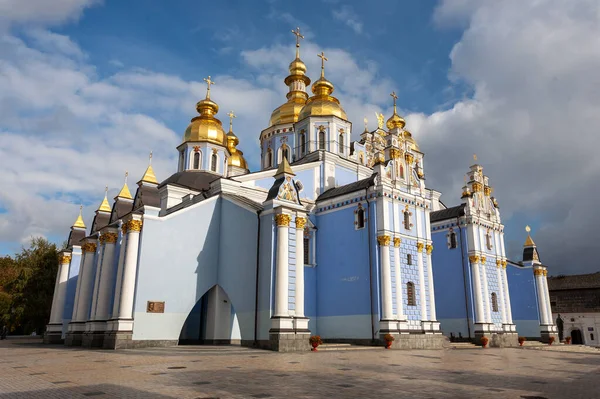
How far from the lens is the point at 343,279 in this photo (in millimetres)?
21906

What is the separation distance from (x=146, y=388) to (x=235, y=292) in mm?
12201

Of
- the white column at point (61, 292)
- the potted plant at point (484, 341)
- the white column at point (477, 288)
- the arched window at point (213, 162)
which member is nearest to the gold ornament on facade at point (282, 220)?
the potted plant at point (484, 341)

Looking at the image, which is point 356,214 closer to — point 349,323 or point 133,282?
point 349,323

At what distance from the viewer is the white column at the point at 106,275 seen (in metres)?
20.5

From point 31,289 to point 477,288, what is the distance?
3072 centimetres

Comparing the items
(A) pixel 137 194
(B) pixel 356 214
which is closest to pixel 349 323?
(B) pixel 356 214

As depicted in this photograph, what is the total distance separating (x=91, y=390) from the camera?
7340mm

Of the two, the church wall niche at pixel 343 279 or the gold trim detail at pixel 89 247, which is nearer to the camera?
the church wall niche at pixel 343 279

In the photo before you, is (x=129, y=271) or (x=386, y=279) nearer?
(x=129, y=271)

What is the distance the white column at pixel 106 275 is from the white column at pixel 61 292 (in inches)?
361

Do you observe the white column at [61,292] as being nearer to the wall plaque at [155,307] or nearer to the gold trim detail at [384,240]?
the wall plaque at [155,307]

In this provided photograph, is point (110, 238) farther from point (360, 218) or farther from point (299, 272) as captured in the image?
point (360, 218)

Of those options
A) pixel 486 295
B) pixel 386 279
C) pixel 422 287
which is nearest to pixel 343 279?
pixel 386 279

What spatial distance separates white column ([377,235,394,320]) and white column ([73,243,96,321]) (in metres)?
14.5
